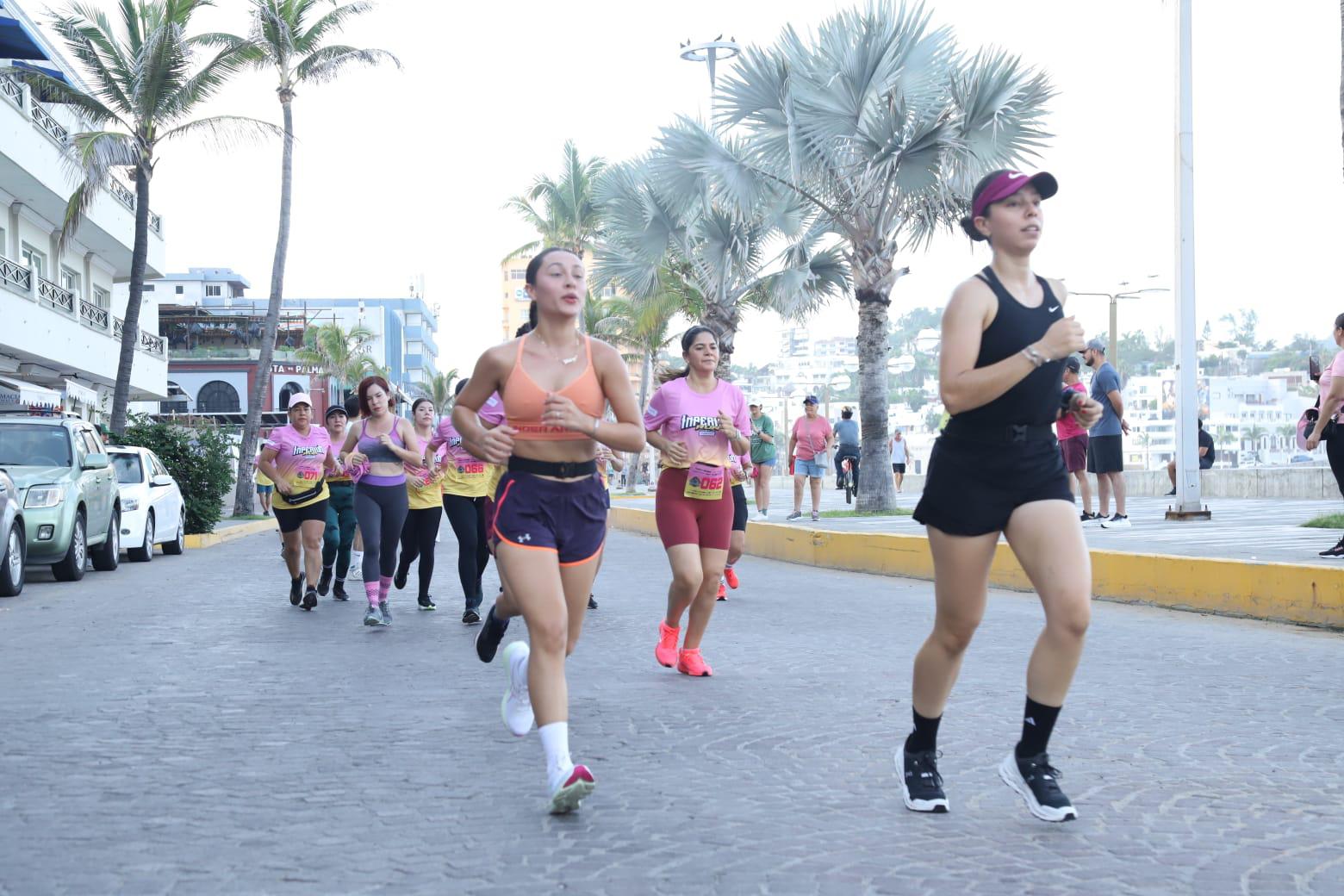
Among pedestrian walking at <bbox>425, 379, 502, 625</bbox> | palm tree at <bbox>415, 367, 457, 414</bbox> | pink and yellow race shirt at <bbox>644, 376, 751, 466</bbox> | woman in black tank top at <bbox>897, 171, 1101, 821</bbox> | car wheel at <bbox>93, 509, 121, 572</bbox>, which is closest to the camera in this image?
woman in black tank top at <bbox>897, 171, 1101, 821</bbox>

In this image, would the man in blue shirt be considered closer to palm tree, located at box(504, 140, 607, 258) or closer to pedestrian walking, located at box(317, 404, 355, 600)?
pedestrian walking, located at box(317, 404, 355, 600)

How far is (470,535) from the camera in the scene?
10.8 meters

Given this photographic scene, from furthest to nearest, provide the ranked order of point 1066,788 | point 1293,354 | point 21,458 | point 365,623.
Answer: point 1293,354, point 21,458, point 365,623, point 1066,788

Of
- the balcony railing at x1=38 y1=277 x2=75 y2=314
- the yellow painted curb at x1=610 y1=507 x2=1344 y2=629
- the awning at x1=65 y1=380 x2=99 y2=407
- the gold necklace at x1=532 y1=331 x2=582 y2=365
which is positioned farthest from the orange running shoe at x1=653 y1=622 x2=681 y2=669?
the awning at x1=65 y1=380 x2=99 y2=407

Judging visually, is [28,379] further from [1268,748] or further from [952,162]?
[1268,748]

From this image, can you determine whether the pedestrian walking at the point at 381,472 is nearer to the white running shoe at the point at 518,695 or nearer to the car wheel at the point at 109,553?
the white running shoe at the point at 518,695

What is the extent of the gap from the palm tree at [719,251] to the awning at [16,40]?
13170 mm

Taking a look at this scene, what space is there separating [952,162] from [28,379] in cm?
2430

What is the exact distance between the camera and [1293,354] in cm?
15362

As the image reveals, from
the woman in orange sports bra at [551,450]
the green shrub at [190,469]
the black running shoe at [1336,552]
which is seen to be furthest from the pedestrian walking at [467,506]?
the green shrub at [190,469]

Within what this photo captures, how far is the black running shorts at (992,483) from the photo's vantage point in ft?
14.4

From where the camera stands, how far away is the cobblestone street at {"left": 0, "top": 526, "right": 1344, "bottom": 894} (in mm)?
4016

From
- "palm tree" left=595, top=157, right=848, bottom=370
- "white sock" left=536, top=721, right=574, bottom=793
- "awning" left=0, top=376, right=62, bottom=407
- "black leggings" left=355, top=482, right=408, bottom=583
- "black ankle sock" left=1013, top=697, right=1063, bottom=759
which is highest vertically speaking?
"palm tree" left=595, top=157, right=848, bottom=370

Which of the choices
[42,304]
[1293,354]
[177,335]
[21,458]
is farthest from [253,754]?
[1293,354]
